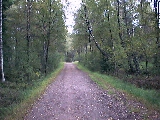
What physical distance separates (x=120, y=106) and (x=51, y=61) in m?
23.9

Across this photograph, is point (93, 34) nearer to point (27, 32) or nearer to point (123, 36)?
point (123, 36)

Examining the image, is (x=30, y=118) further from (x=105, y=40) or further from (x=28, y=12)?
(x=105, y=40)

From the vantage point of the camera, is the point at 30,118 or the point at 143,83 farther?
the point at 143,83

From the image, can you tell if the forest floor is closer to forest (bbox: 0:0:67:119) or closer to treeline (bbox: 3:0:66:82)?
forest (bbox: 0:0:67:119)

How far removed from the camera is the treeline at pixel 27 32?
19309 mm

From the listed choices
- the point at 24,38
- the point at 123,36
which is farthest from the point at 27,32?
the point at 123,36

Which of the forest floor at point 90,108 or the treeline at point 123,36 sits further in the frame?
the treeline at point 123,36

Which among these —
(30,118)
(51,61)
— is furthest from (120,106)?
(51,61)

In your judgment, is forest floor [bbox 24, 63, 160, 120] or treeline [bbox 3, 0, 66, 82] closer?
forest floor [bbox 24, 63, 160, 120]

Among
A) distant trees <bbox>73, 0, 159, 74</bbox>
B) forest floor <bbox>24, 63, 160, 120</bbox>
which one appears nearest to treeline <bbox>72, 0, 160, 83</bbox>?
distant trees <bbox>73, 0, 159, 74</bbox>

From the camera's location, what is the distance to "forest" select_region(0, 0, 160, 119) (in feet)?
57.1

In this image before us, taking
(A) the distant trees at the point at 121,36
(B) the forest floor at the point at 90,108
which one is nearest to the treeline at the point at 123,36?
(A) the distant trees at the point at 121,36

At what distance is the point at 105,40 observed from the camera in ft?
96.6

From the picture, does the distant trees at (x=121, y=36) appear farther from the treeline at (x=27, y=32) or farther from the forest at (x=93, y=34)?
the treeline at (x=27, y=32)
